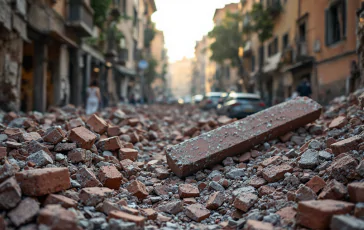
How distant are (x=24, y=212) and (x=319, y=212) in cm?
231

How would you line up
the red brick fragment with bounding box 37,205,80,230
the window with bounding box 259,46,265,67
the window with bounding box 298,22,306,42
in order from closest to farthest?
the red brick fragment with bounding box 37,205,80,230
the window with bounding box 298,22,306,42
the window with bounding box 259,46,265,67

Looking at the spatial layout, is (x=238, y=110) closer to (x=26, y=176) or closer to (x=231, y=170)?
(x=231, y=170)

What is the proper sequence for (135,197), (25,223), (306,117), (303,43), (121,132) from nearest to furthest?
(25,223) → (135,197) → (306,117) → (121,132) → (303,43)

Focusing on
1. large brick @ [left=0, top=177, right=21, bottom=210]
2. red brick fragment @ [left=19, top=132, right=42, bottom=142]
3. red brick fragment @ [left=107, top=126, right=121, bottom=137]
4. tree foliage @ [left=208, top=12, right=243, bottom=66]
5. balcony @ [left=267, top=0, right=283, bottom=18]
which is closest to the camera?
large brick @ [left=0, top=177, right=21, bottom=210]

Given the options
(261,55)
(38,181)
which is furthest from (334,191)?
(261,55)

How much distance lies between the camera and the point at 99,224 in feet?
9.02

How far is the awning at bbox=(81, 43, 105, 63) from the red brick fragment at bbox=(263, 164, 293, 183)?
13327 mm

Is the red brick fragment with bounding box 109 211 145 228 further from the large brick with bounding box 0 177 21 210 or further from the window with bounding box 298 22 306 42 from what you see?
the window with bounding box 298 22 306 42

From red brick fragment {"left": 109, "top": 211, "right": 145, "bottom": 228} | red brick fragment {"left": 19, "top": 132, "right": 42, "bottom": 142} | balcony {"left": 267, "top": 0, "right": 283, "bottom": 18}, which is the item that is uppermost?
balcony {"left": 267, "top": 0, "right": 283, "bottom": 18}

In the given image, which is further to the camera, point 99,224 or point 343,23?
point 343,23

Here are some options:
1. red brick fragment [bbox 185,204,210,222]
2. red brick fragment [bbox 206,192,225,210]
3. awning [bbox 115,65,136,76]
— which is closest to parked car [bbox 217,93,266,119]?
red brick fragment [bbox 206,192,225,210]

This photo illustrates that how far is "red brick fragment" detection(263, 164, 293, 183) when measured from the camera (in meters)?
3.84

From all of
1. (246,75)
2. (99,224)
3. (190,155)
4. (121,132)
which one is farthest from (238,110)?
(246,75)

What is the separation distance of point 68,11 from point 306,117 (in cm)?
1085
